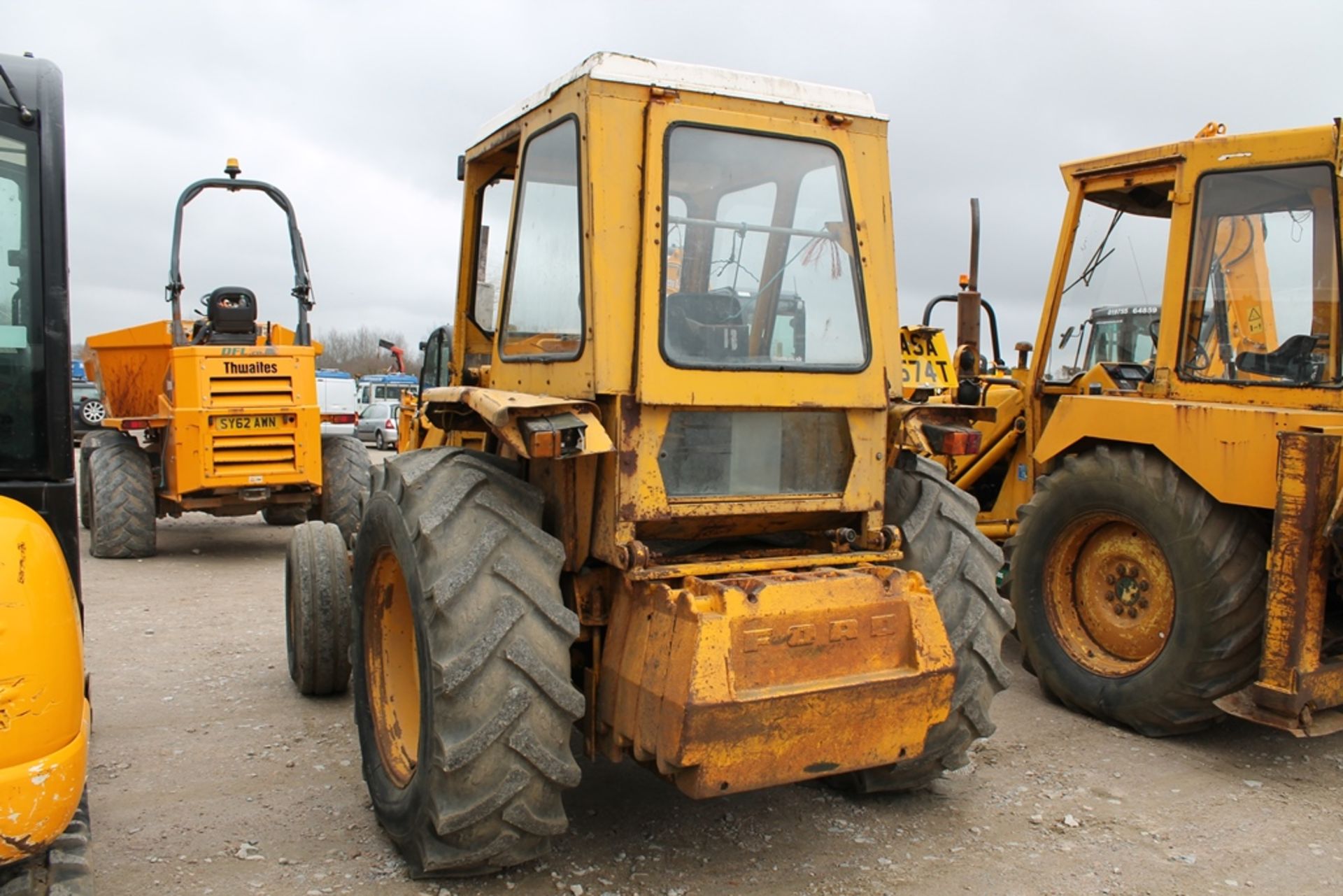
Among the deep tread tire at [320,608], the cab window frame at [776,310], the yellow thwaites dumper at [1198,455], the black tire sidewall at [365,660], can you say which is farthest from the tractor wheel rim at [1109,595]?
the deep tread tire at [320,608]

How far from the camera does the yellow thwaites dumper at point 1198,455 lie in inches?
183

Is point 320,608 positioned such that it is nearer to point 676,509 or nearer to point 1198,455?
point 676,509

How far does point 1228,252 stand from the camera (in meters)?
5.46

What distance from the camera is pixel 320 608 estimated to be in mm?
5363

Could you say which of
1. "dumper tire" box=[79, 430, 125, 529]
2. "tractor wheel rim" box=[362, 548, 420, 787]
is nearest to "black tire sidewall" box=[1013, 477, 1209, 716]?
"tractor wheel rim" box=[362, 548, 420, 787]

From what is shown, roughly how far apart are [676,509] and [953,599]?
1.08 metres

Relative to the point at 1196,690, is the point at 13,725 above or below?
above

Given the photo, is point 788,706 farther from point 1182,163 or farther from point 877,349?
point 1182,163

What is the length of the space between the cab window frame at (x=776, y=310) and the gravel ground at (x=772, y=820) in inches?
66.2

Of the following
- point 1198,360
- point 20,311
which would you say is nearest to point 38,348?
point 20,311

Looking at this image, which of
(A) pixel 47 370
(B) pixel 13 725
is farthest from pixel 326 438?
(B) pixel 13 725

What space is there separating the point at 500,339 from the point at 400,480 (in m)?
0.79

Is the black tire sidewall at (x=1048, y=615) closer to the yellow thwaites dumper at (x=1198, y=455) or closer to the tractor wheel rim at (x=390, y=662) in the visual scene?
the yellow thwaites dumper at (x=1198, y=455)

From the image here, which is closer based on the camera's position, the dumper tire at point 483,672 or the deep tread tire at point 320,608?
the dumper tire at point 483,672
